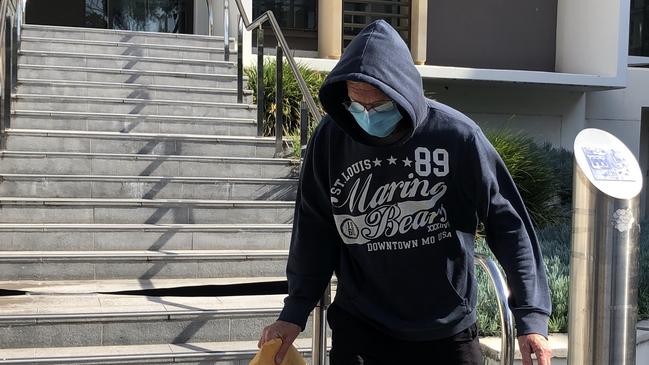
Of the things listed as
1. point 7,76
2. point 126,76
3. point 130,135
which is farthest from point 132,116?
point 7,76

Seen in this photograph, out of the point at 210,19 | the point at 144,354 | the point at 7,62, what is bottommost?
the point at 144,354

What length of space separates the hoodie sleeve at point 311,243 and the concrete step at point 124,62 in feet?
20.2

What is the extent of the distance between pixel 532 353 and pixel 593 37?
10.9 meters

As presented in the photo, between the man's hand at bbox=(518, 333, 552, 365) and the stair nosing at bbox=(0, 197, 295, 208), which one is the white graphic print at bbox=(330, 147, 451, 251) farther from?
the stair nosing at bbox=(0, 197, 295, 208)

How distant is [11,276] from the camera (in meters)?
5.32

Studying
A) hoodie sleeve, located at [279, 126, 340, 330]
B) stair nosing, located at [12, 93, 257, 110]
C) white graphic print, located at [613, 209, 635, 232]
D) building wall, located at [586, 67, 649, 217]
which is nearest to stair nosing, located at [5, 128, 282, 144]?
stair nosing, located at [12, 93, 257, 110]

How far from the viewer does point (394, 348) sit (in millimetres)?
2488

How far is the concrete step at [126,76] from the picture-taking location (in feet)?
26.3

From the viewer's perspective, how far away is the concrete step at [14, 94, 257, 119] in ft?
24.3

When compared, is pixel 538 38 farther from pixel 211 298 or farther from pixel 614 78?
pixel 211 298

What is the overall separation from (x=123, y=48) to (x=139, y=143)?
222 cm

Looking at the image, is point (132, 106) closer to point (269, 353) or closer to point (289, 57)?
point (289, 57)

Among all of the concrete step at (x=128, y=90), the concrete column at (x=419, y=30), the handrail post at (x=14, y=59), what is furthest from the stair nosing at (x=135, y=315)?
the concrete column at (x=419, y=30)

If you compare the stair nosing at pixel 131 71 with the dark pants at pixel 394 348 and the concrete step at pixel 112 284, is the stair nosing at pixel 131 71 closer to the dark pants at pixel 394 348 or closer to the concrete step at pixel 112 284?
the concrete step at pixel 112 284
